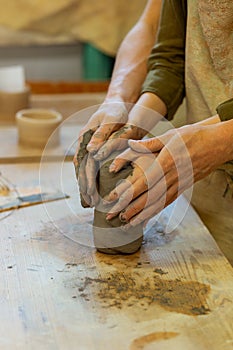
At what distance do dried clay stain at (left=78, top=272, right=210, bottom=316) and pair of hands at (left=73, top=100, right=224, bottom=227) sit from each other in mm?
119

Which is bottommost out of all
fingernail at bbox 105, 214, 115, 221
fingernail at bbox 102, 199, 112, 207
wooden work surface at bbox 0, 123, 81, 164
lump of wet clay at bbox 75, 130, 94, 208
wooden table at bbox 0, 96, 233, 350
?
wooden work surface at bbox 0, 123, 81, 164

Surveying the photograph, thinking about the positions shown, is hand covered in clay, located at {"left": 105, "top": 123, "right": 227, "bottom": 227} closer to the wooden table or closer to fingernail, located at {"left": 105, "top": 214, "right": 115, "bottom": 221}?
fingernail, located at {"left": 105, "top": 214, "right": 115, "bottom": 221}

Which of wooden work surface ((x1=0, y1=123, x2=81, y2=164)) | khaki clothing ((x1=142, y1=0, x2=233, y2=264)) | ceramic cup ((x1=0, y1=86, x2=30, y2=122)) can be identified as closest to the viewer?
khaki clothing ((x1=142, y1=0, x2=233, y2=264))

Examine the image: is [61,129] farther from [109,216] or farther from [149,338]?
[149,338]

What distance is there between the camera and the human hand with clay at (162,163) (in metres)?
1.18

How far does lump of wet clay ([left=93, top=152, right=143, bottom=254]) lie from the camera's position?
1214 millimetres

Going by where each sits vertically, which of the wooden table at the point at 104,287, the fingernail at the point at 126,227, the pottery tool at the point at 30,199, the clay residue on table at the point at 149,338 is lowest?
the pottery tool at the point at 30,199

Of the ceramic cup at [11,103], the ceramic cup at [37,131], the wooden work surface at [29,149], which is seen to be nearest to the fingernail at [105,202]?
the wooden work surface at [29,149]

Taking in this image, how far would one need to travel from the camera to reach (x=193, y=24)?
55.1 inches

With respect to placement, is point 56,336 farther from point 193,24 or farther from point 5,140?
point 5,140

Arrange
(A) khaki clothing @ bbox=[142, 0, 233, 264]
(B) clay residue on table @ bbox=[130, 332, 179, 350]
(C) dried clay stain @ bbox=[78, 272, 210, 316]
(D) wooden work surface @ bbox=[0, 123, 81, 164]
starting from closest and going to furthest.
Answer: (B) clay residue on table @ bbox=[130, 332, 179, 350] → (C) dried clay stain @ bbox=[78, 272, 210, 316] → (A) khaki clothing @ bbox=[142, 0, 233, 264] → (D) wooden work surface @ bbox=[0, 123, 81, 164]

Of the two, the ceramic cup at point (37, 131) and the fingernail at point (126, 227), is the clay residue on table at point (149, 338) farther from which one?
the ceramic cup at point (37, 131)

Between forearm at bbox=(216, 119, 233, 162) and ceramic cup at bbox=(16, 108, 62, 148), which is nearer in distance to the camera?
forearm at bbox=(216, 119, 233, 162)

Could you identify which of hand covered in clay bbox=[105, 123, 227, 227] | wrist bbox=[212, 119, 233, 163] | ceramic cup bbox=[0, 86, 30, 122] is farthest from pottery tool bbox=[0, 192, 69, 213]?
ceramic cup bbox=[0, 86, 30, 122]
